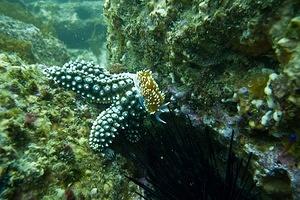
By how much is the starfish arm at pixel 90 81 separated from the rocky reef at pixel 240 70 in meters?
0.62

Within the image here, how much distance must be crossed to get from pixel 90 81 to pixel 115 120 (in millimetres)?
643

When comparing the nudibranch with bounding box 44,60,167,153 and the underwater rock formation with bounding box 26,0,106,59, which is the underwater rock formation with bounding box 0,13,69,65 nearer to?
the nudibranch with bounding box 44,60,167,153

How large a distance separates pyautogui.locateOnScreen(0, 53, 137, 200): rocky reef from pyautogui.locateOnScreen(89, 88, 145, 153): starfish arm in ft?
0.56

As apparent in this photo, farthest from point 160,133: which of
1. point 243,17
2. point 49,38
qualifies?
point 49,38

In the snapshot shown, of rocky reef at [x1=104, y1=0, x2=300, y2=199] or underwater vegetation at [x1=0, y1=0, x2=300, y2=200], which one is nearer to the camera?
rocky reef at [x1=104, y1=0, x2=300, y2=199]

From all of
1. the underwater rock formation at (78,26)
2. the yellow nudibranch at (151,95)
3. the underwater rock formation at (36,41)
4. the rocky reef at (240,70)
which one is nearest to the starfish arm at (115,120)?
the yellow nudibranch at (151,95)

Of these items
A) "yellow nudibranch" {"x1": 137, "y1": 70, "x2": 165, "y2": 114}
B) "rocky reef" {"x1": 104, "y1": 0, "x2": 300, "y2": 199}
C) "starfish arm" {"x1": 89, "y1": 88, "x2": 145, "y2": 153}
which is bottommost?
"starfish arm" {"x1": 89, "y1": 88, "x2": 145, "y2": 153}

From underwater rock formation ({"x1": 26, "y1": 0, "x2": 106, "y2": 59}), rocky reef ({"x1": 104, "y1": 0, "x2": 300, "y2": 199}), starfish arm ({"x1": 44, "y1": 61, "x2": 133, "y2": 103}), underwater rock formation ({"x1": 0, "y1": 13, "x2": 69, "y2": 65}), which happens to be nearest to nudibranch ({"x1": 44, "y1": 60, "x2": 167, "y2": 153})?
starfish arm ({"x1": 44, "y1": 61, "x2": 133, "y2": 103})

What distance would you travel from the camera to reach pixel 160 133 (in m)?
3.86

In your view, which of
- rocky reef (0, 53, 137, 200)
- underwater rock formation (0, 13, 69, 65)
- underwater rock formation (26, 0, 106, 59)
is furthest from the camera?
underwater rock formation (26, 0, 106, 59)

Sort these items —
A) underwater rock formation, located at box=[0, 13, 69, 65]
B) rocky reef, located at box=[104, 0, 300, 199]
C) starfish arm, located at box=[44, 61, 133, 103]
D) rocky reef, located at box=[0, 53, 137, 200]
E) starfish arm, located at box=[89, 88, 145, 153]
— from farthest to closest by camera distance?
underwater rock formation, located at box=[0, 13, 69, 65] < starfish arm, located at box=[44, 61, 133, 103] < starfish arm, located at box=[89, 88, 145, 153] < rocky reef, located at box=[0, 53, 137, 200] < rocky reef, located at box=[104, 0, 300, 199]

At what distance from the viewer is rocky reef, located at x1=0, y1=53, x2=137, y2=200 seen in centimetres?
339

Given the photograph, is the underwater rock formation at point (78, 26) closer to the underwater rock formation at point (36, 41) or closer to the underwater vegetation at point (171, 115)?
the underwater rock formation at point (36, 41)

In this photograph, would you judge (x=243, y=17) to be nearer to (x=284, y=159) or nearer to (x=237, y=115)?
(x=237, y=115)
